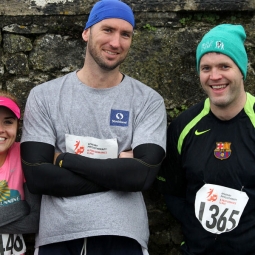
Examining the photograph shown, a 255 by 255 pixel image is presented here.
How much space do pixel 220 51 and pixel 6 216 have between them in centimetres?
163

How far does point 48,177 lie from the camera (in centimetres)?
313

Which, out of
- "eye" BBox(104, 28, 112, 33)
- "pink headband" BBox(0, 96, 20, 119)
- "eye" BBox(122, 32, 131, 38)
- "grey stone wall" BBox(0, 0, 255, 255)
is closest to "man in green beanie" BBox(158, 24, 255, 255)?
"eye" BBox(122, 32, 131, 38)

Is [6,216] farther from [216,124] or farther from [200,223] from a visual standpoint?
[216,124]

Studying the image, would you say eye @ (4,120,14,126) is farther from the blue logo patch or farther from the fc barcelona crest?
the fc barcelona crest

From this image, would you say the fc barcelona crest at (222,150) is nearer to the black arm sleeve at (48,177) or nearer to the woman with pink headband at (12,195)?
the black arm sleeve at (48,177)

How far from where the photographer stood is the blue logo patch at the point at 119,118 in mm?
3344

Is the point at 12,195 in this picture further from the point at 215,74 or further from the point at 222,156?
the point at 215,74

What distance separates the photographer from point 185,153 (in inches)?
136

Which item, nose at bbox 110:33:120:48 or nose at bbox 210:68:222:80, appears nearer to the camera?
nose at bbox 210:68:222:80

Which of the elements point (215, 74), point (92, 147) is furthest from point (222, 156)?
point (92, 147)

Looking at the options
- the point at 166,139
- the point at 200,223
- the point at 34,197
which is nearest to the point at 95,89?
the point at 166,139

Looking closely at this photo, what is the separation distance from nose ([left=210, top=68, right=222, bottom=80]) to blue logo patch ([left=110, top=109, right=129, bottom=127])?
57cm

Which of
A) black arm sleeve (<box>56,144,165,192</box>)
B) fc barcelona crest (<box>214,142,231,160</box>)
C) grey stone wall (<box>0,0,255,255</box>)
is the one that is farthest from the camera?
grey stone wall (<box>0,0,255,255</box>)

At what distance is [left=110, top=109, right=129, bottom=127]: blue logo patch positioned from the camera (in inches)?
132
